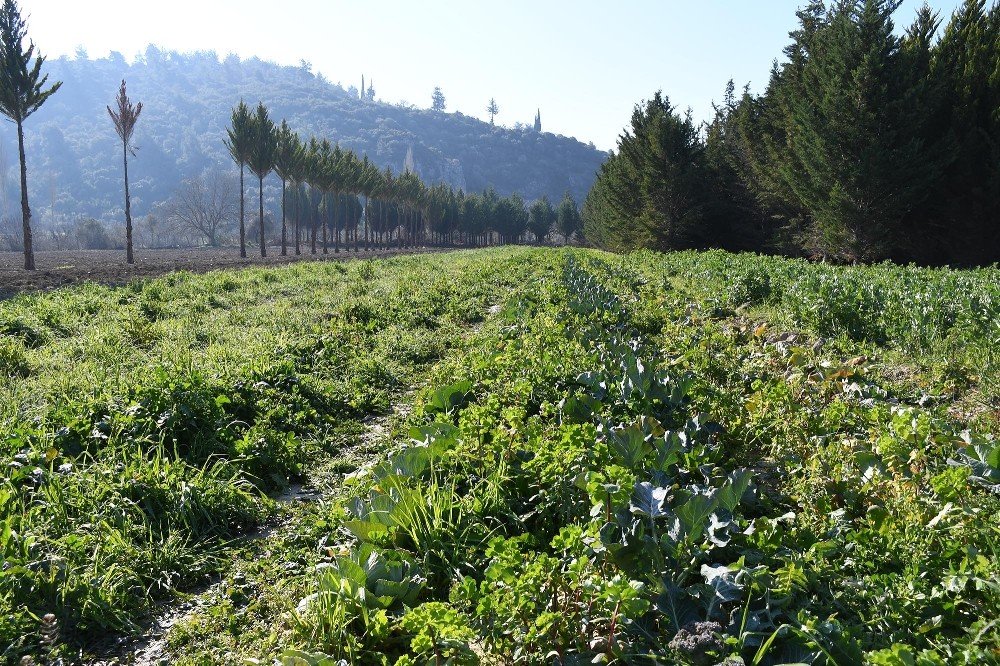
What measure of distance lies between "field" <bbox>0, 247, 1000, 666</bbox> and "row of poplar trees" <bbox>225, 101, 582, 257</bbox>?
3790cm

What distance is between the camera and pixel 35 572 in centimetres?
292

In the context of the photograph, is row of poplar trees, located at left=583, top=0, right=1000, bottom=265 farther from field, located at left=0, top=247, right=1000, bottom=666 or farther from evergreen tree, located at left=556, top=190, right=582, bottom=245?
evergreen tree, located at left=556, top=190, right=582, bottom=245

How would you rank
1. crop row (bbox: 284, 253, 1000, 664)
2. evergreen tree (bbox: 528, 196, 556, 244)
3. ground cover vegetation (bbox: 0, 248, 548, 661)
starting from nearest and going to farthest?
crop row (bbox: 284, 253, 1000, 664)
ground cover vegetation (bbox: 0, 248, 548, 661)
evergreen tree (bbox: 528, 196, 556, 244)

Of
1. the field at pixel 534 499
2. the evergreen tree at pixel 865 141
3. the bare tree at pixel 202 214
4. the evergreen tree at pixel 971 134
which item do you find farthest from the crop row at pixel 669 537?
the bare tree at pixel 202 214

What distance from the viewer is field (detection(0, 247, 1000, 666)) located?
2.14m

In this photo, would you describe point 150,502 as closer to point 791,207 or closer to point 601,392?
point 601,392

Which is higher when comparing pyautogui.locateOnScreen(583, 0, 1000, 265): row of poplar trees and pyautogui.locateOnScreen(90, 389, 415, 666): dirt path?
pyautogui.locateOnScreen(583, 0, 1000, 265): row of poplar trees

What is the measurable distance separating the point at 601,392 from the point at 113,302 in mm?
10484

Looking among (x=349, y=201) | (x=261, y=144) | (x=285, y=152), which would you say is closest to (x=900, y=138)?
(x=261, y=144)

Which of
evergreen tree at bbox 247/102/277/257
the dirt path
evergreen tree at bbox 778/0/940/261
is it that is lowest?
the dirt path

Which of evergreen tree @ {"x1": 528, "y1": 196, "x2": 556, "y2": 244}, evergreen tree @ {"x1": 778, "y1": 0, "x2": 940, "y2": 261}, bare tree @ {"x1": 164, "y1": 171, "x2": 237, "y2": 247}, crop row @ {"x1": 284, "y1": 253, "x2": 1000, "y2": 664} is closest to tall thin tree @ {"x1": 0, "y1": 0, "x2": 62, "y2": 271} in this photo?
crop row @ {"x1": 284, "y1": 253, "x2": 1000, "y2": 664}

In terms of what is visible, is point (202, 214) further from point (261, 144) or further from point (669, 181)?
point (669, 181)

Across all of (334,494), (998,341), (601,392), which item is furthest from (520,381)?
(998,341)

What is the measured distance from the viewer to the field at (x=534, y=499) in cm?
214
